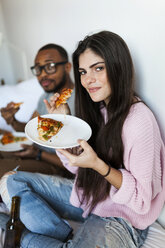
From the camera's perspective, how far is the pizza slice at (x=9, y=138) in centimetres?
194

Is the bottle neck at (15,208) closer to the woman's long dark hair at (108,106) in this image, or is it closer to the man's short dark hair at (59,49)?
the woman's long dark hair at (108,106)

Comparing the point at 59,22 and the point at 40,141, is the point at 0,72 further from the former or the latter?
the point at 40,141

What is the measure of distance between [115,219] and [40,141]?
622mm

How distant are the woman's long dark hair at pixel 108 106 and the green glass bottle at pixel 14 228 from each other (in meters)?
0.40

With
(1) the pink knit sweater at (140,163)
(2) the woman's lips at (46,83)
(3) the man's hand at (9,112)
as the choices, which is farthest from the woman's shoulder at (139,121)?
(3) the man's hand at (9,112)

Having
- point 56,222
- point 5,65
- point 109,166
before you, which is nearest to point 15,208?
point 56,222

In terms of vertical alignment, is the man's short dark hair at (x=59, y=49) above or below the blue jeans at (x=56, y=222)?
above

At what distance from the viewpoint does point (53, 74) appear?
6.05 ft

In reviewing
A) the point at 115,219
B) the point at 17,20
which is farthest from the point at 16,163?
the point at 17,20

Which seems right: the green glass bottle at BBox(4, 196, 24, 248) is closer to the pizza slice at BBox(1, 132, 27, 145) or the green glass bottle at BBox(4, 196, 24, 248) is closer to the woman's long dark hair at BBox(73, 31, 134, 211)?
the woman's long dark hair at BBox(73, 31, 134, 211)

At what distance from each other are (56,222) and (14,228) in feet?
0.85

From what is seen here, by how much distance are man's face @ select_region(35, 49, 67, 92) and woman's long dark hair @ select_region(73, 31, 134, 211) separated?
25.4 inches

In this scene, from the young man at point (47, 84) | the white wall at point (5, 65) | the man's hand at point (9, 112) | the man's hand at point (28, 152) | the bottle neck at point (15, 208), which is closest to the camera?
the bottle neck at point (15, 208)

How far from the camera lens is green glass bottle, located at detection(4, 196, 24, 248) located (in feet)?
3.74
